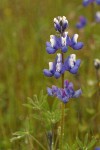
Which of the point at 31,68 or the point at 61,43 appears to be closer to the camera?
the point at 61,43

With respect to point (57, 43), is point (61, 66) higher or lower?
lower

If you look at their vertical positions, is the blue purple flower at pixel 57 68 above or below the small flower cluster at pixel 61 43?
below

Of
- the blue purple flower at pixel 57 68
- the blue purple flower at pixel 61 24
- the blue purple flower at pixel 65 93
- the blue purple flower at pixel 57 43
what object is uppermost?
the blue purple flower at pixel 61 24

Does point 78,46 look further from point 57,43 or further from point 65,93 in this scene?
point 65,93

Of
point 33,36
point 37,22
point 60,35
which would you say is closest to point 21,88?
point 33,36

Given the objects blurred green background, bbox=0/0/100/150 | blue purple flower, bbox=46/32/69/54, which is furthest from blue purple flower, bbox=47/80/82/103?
blurred green background, bbox=0/0/100/150

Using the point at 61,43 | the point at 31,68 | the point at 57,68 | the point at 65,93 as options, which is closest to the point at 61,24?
the point at 61,43

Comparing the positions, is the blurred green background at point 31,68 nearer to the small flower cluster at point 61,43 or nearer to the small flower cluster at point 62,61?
the small flower cluster at point 62,61

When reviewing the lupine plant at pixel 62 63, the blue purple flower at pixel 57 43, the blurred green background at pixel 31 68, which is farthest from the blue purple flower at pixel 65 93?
the blurred green background at pixel 31 68
